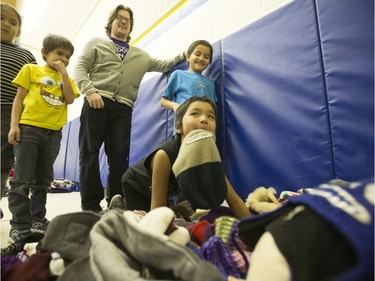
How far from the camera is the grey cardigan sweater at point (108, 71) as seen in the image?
1.24m

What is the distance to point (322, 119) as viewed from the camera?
891mm

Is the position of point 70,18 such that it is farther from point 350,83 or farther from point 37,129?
point 350,83

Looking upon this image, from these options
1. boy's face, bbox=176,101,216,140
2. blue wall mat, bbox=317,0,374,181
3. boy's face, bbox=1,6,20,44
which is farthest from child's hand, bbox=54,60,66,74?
blue wall mat, bbox=317,0,374,181

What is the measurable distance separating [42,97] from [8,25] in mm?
397

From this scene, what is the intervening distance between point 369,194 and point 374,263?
3.0 inches

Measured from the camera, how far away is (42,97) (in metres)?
1.00

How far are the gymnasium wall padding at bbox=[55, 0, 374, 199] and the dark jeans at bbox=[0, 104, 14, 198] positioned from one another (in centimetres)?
103

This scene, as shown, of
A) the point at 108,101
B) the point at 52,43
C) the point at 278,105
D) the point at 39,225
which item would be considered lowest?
the point at 39,225

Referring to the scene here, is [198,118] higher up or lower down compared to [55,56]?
lower down

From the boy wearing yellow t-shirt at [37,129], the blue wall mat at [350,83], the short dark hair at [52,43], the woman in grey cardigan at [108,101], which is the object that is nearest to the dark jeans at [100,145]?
the woman in grey cardigan at [108,101]

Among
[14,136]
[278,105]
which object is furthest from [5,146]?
[278,105]

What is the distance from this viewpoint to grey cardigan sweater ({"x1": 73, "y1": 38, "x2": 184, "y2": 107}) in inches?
48.7

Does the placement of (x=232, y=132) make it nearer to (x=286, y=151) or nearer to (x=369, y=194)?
(x=286, y=151)

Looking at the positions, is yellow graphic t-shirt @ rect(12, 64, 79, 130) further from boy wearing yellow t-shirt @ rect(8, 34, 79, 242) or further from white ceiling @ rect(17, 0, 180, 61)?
white ceiling @ rect(17, 0, 180, 61)
